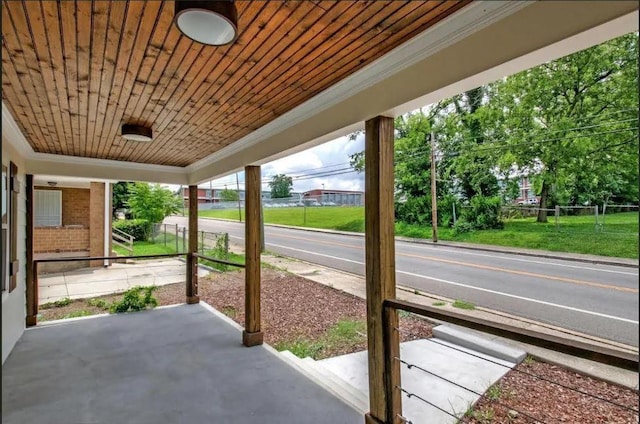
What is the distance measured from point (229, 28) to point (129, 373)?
317 cm

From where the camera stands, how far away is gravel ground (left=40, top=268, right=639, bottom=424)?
329 cm

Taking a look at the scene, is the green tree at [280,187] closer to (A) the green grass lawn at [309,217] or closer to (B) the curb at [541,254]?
(A) the green grass lawn at [309,217]

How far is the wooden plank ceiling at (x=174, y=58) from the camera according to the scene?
1.62m

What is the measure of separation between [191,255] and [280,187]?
19.0 metres

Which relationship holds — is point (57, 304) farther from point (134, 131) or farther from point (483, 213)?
point (483, 213)

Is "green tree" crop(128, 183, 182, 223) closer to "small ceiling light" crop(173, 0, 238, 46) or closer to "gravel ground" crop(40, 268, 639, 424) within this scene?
"gravel ground" crop(40, 268, 639, 424)

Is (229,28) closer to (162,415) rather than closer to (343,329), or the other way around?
(162,415)

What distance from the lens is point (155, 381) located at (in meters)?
3.11

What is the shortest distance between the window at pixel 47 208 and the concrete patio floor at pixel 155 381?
17.4 ft

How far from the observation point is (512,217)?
673 centimetres

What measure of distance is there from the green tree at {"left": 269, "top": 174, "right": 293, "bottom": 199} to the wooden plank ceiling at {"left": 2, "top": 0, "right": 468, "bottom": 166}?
67.5 feet

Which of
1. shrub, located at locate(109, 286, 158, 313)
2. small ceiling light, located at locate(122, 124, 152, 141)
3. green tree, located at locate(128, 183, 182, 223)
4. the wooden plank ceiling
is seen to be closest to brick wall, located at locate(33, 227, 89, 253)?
shrub, located at locate(109, 286, 158, 313)

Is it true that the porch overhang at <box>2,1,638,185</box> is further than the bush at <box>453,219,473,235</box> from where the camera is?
No

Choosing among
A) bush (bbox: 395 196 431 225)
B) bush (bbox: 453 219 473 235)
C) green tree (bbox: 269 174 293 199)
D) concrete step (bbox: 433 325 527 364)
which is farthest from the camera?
green tree (bbox: 269 174 293 199)
